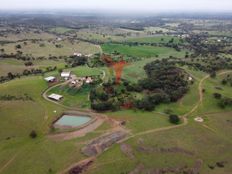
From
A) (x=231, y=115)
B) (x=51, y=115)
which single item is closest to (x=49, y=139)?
(x=51, y=115)

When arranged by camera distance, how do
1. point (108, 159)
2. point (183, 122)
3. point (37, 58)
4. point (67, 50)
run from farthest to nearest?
point (67, 50) → point (37, 58) → point (183, 122) → point (108, 159)

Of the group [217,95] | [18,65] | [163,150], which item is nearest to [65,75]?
[18,65]

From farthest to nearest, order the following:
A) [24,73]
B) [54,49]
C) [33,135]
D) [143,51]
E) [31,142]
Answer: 1. [54,49]
2. [143,51]
3. [24,73]
4. [33,135]
5. [31,142]

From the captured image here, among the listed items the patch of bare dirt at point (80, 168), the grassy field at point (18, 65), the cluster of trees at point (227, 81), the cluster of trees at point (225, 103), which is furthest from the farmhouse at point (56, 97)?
the cluster of trees at point (227, 81)

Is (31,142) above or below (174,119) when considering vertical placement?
below

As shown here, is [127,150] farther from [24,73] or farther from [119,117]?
[24,73]

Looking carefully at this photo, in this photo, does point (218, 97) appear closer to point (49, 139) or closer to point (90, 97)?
point (90, 97)

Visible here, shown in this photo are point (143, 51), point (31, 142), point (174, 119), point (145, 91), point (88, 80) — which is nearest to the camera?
point (31, 142)

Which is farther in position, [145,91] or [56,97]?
[145,91]
